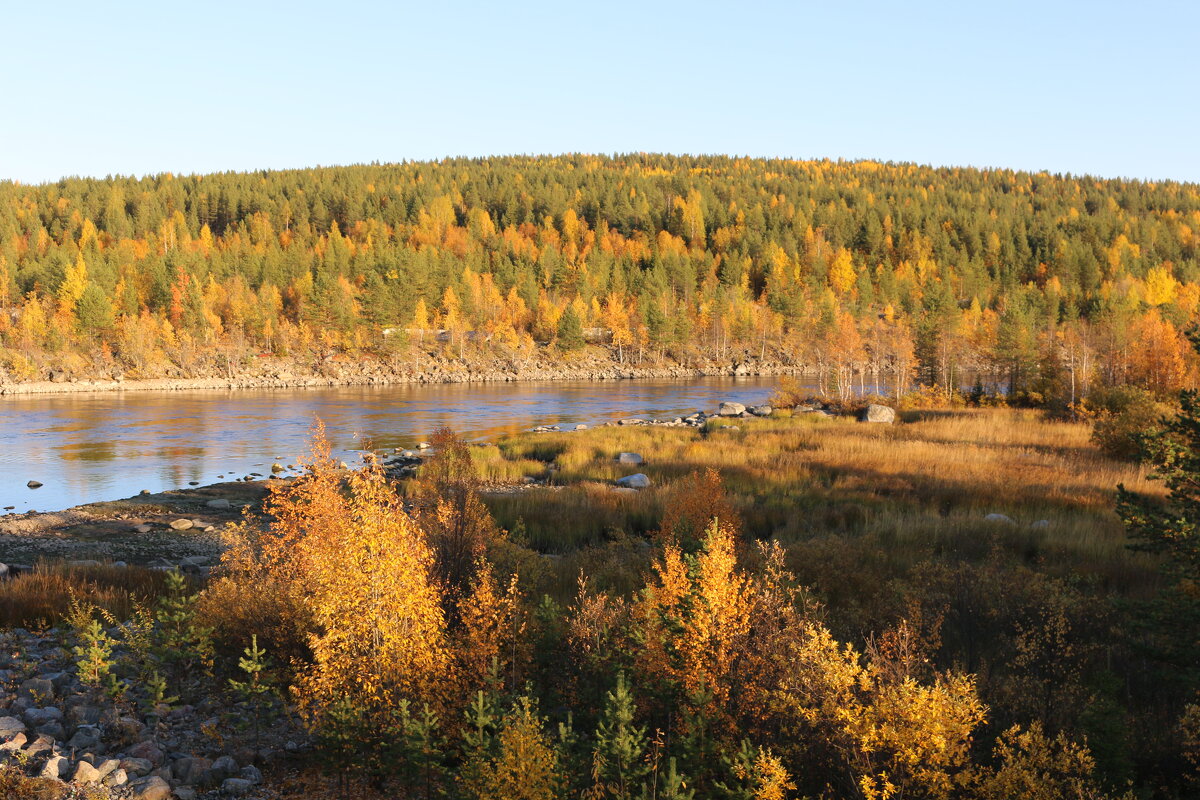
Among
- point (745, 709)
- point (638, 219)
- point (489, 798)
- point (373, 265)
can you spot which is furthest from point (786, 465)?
point (638, 219)

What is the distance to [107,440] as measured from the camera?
34.7 meters

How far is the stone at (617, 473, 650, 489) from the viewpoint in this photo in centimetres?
1992

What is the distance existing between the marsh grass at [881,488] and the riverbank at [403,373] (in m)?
50.9

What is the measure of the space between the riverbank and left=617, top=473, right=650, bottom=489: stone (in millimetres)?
57980

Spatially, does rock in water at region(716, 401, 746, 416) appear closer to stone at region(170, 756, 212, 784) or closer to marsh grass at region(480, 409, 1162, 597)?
marsh grass at region(480, 409, 1162, 597)

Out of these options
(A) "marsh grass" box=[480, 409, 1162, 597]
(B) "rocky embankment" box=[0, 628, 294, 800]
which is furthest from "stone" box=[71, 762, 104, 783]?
(A) "marsh grass" box=[480, 409, 1162, 597]

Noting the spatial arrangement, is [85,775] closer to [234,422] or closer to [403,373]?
[234,422]

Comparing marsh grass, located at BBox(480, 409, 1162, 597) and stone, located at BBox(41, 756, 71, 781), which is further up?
stone, located at BBox(41, 756, 71, 781)

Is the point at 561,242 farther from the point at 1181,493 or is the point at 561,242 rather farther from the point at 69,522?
the point at 1181,493

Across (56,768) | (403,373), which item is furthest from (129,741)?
(403,373)

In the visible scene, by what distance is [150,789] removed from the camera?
5098 mm

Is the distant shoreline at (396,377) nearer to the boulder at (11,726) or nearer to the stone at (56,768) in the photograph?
the boulder at (11,726)

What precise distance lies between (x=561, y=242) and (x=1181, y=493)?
422ft

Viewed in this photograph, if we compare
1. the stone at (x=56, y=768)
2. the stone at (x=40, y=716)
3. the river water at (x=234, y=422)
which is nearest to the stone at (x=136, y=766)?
the stone at (x=56, y=768)
